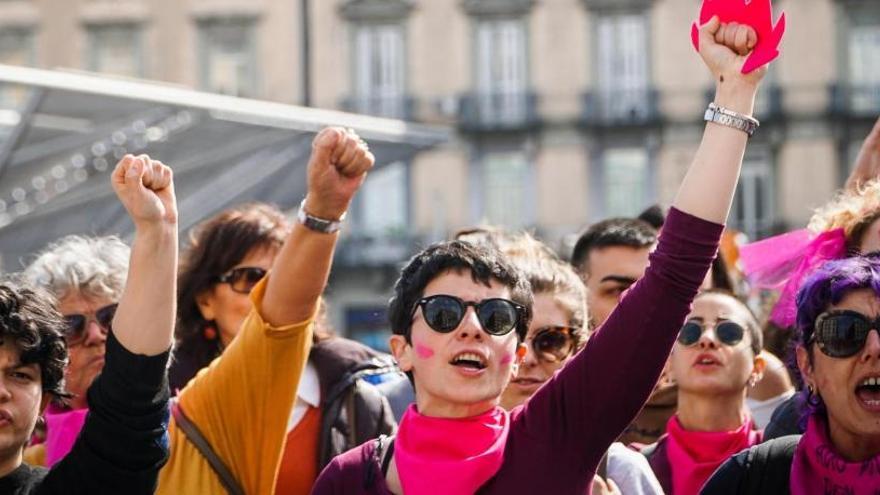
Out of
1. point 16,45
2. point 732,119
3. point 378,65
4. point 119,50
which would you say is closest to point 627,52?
point 378,65

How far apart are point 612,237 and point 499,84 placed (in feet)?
89.0

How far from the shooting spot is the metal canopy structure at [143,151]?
26.7 ft

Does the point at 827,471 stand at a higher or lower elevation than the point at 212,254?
lower

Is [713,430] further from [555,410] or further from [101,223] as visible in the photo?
[101,223]

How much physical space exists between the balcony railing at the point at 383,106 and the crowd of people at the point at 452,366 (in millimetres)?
27661

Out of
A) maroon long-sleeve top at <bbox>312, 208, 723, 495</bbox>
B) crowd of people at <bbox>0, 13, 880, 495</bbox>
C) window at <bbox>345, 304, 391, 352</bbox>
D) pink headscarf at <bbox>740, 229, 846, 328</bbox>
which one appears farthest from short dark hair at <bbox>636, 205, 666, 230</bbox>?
window at <bbox>345, 304, 391, 352</bbox>

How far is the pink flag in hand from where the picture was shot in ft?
8.85

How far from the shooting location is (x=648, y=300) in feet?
8.74

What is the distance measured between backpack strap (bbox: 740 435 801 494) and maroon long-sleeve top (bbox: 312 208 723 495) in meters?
0.33

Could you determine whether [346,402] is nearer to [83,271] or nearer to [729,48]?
[83,271]

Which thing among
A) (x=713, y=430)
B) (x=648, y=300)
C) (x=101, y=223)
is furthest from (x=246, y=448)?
(x=101, y=223)

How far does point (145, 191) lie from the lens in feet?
9.33

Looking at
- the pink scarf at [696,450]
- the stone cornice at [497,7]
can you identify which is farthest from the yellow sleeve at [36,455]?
the stone cornice at [497,7]

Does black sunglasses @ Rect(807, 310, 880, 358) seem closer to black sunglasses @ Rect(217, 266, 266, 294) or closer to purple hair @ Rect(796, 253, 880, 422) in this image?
purple hair @ Rect(796, 253, 880, 422)
